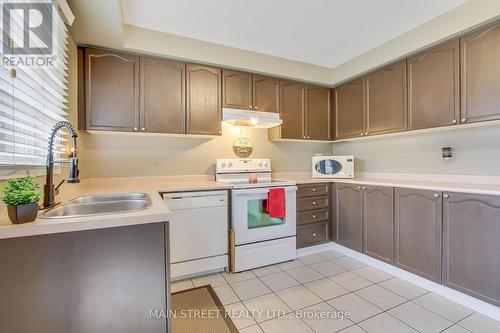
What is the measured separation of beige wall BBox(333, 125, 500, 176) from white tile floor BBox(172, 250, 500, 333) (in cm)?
124

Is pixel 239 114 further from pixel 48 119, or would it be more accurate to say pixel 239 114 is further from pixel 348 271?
pixel 348 271

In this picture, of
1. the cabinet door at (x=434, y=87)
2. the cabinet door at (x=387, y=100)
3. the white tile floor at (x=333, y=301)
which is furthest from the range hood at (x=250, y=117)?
the white tile floor at (x=333, y=301)

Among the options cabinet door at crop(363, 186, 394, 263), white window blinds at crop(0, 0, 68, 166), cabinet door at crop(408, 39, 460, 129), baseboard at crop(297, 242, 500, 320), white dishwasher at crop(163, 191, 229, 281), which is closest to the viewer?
white window blinds at crop(0, 0, 68, 166)

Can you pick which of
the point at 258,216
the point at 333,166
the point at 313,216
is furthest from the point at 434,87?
the point at 258,216

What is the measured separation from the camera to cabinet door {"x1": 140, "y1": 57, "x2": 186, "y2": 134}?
2.41m

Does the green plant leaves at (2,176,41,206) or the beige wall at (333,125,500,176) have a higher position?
the beige wall at (333,125,500,176)

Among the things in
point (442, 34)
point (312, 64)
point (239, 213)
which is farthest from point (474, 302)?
point (312, 64)

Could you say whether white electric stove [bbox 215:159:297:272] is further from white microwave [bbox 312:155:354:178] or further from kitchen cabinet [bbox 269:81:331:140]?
kitchen cabinet [bbox 269:81:331:140]

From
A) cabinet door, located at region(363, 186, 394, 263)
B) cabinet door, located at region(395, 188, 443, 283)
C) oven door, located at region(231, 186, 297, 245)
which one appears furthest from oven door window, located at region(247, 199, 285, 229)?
cabinet door, located at region(395, 188, 443, 283)

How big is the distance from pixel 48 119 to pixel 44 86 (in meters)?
0.20

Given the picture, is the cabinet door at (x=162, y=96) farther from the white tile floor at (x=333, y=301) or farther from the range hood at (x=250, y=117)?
the white tile floor at (x=333, y=301)

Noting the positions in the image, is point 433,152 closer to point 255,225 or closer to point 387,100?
point 387,100

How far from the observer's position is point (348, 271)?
245 centimetres

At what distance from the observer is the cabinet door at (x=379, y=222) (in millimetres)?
2361
